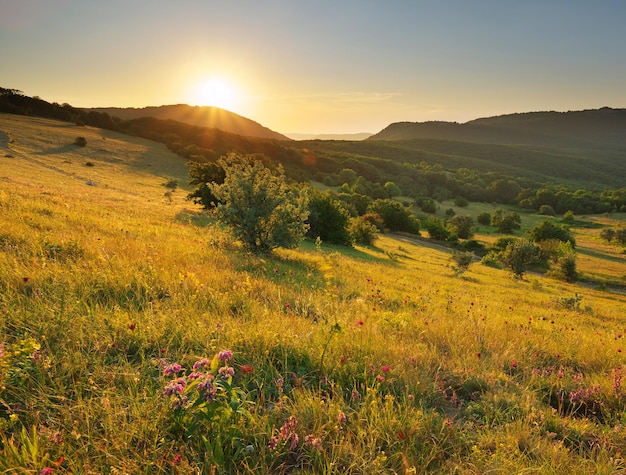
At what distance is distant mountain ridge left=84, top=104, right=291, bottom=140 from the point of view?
393 feet

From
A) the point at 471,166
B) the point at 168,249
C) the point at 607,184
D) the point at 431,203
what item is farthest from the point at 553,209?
the point at 168,249

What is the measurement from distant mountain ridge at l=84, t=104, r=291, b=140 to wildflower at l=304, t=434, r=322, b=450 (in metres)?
111

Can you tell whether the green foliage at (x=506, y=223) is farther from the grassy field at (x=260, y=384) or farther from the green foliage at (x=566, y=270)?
the grassy field at (x=260, y=384)

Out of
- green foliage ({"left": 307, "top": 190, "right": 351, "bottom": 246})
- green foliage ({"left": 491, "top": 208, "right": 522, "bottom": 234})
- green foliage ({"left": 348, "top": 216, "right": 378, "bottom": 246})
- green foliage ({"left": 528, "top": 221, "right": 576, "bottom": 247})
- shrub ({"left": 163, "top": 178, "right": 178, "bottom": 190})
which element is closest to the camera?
green foliage ({"left": 307, "top": 190, "right": 351, "bottom": 246})

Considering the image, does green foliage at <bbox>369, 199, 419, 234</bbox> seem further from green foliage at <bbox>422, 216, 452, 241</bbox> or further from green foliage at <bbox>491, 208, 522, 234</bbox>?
green foliage at <bbox>491, 208, 522, 234</bbox>

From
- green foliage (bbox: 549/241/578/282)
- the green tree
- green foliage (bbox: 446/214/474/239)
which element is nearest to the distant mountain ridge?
green foliage (bbox: 446/214/474/239)

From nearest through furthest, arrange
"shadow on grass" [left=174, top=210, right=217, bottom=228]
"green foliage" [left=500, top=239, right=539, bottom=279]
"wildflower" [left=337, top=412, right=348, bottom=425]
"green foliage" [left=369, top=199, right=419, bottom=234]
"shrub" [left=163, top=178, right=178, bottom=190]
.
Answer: "wildflower" [left=337, top=412, right=348, bottom=425], "shadow on grass" [left=174, top=210, right=217, bottom=228], "green foliage" [left=500, top=239, right=539, bottom=279], "shrub" [left=163, top=178, right=178, bottom=190], "green foliage" [left=369, top=199, right=419, bottom=234]

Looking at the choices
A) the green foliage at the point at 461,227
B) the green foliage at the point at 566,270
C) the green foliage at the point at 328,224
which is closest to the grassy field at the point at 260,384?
the green foliage at the point at 328,224

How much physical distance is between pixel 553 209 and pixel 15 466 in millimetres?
123588

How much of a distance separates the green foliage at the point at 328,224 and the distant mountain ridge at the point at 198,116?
75872 mm

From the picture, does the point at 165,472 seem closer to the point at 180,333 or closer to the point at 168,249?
the point at 180,333

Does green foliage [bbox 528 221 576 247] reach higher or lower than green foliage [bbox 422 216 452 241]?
higher

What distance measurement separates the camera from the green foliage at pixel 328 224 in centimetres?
3844

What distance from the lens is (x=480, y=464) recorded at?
254 cm
